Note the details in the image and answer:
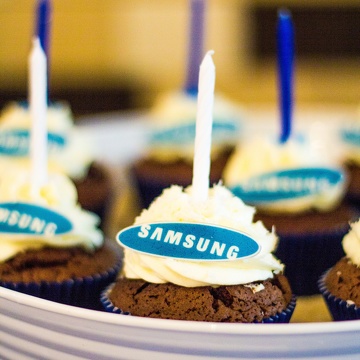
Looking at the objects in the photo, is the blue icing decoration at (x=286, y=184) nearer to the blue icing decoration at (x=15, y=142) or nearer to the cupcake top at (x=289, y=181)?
the cupcake top at (x=289, y=181)

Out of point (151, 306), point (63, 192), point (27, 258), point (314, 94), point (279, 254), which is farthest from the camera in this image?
point (314, 94)

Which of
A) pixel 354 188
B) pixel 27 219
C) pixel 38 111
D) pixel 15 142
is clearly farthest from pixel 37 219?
pixel 354 188

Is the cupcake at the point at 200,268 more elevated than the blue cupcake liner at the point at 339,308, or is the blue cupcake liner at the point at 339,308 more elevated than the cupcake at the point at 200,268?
the cupcake at the point at 200,268

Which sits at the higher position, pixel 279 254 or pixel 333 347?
pixel 333 347

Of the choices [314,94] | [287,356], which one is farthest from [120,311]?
[314,94]

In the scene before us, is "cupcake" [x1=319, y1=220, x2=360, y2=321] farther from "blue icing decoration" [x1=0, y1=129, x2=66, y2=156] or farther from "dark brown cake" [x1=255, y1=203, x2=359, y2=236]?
"blue icing decoration" [x1=0, y1=129, x2=66, y2=156]

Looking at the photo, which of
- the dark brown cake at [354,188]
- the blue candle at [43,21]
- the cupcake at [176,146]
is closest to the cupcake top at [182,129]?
the cupcake at [176,146]

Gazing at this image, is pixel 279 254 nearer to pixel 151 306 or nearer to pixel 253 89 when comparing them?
pixel 151 306
